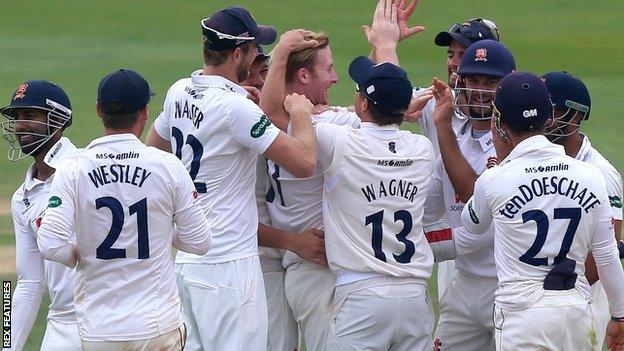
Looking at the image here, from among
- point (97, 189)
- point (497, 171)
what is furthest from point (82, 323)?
point (497, 171)

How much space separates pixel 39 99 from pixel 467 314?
8.14ft

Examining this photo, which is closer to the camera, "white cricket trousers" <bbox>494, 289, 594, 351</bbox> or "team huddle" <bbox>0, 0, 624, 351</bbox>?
"team huddle" <bbox>0, 0, 624, 351</bbox>

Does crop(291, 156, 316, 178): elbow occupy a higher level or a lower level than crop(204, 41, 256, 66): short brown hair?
lower

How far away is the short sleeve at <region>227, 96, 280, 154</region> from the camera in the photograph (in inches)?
239

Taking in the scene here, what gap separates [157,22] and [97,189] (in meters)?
20.2

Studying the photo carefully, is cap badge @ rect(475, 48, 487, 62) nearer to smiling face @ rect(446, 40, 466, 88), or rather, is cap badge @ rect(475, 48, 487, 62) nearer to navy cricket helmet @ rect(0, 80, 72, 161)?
smiling face @ rect(446, 40, 466, 88)

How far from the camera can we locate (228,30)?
6230 mm

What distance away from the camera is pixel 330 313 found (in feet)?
21.5

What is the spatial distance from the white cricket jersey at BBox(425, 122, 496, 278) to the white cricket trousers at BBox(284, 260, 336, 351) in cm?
70

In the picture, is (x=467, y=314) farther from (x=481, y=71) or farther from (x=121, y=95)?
(x=121, y=95)

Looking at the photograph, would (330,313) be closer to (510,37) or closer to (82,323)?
(82,323)

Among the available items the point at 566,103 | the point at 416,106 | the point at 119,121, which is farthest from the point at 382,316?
the point at 119,121

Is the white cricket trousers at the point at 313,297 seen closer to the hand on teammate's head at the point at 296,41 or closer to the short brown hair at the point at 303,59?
the short brown hair at the point at 303,59

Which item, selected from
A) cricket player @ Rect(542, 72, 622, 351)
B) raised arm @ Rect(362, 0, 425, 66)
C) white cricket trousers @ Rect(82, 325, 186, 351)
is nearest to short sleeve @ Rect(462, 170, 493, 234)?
cricket player @ Rect(542, 72, 622, 351)
